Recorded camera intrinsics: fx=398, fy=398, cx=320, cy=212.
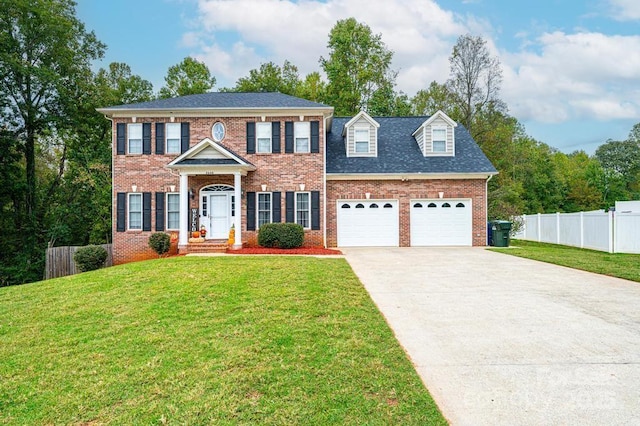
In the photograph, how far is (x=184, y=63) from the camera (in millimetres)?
30828

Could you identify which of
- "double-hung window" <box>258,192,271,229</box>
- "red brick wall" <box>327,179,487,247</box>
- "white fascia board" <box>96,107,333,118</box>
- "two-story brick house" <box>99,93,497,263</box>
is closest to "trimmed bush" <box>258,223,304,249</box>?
"two-story brick house" <box>99,93,497,263</box>

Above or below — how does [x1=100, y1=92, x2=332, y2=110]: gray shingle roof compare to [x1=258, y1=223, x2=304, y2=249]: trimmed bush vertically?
above

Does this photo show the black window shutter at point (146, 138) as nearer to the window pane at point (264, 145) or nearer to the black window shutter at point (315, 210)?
the window pane at point (264, 145)

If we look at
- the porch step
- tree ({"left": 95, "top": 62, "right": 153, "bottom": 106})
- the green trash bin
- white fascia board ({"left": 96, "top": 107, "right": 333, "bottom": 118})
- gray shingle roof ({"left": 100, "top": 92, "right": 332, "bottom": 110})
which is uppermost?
tree ({"left": 95, "top": 62, "right": 153, "bottom": 106})

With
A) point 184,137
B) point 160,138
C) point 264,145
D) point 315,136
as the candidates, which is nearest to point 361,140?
point 315,136

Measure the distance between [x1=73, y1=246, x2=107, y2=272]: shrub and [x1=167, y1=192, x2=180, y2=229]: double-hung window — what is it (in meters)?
2.79

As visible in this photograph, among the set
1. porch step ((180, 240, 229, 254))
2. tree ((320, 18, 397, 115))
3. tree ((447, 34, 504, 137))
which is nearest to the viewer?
porch step ((180, 240, 229, 254))

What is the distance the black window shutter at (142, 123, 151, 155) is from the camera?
56.8ft

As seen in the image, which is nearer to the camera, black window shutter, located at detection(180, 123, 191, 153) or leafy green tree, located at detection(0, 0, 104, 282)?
black window shutter, located at detection(180, 123, 191, 153)

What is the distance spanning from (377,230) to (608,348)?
13.2 meters

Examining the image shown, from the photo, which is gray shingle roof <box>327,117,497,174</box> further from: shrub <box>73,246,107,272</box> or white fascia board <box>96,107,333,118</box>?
shrub <box>73,246,107,272</box>

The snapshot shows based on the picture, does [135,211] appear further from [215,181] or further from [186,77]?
[186,77]

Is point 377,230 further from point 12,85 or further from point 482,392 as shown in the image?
point 12,85

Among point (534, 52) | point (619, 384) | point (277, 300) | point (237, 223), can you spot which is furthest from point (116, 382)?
point (534, 52)
